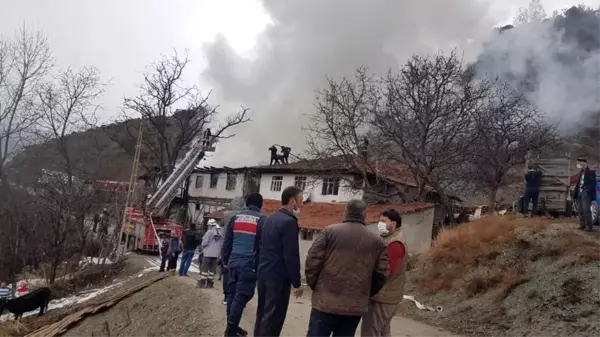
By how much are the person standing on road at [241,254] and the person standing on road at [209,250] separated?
5.12m

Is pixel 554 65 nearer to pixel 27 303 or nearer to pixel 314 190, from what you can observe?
pixel 314 190

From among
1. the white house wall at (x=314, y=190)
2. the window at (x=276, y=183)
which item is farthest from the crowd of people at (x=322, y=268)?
the window at (x=276, y=183)

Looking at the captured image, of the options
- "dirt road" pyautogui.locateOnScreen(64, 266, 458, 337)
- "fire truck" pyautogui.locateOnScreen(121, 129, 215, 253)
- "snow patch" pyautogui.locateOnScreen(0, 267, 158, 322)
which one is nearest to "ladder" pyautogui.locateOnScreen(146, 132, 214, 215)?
"fire truck" pyautogui.locateOnScreen(121, 129, 215, 253)

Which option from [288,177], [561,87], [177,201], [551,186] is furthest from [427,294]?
[561,87]

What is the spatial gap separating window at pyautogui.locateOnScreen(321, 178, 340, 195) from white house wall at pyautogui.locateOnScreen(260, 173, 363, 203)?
202 mm

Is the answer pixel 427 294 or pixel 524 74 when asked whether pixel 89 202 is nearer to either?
pixel 427 294

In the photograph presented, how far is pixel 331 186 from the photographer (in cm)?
2830

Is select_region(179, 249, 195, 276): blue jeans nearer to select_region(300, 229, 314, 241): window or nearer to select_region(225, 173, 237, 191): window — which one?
select_region(300, 229, 314, 241): window

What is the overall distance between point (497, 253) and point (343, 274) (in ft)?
27.4

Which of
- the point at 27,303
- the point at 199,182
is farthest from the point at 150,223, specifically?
the point at 199,182

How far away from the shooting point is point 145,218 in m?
26.0

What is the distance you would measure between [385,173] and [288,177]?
742cm

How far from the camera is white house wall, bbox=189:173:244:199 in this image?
36.6 meters

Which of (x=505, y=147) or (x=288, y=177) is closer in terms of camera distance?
(x=505, y=147)
